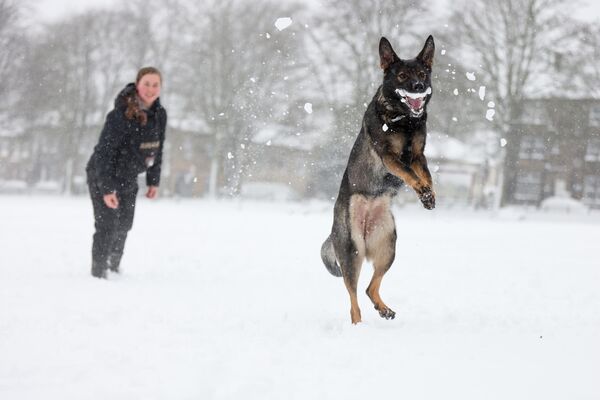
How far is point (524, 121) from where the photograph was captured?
1166 inches

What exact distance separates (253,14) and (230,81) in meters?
3.87

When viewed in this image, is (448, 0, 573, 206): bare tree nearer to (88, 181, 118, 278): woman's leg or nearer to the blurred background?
the blurred background

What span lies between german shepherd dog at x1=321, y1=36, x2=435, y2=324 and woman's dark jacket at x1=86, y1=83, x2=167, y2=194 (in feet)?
9.78

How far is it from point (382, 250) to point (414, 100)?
117 cm

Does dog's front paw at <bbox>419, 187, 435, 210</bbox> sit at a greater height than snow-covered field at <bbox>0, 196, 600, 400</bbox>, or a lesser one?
greater

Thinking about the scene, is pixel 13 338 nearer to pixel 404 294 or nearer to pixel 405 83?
pixel 405 83

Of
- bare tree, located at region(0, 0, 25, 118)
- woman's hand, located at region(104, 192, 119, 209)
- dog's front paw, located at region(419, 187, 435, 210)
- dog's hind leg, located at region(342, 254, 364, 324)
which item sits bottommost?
dog's hind leg, located at region(342, 254, 364, 324)

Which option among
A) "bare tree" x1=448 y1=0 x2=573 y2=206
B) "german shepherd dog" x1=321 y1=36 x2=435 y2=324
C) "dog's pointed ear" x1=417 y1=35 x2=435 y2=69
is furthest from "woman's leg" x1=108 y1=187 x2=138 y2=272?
"bare tree" x1=448 y1=0 x2=573 y2=206

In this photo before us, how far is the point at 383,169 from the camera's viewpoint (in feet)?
13.9

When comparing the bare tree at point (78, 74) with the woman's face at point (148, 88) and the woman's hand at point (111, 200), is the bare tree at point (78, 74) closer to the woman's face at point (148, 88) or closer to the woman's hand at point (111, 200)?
the woman's face at point (148, 88)

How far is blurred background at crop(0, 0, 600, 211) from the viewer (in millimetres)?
22156

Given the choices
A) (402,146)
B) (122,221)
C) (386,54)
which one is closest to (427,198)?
(402,146)

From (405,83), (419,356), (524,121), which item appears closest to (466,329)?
(419,356)

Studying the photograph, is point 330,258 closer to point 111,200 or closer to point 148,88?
point 111,200
